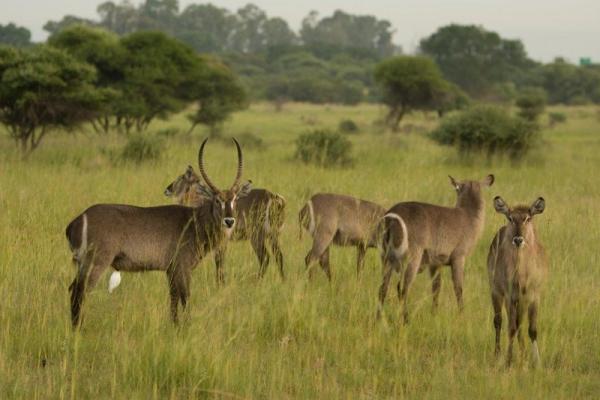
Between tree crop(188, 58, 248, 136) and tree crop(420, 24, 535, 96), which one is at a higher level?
tree crop(420, 24, 535, 96)

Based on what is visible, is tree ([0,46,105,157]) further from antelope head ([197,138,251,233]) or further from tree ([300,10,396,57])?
tree ([300,10,396,57])

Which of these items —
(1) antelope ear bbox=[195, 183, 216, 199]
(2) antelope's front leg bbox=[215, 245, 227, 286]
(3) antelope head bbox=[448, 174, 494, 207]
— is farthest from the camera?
(3) antelope head bbox=[448, 174, 494, 207]

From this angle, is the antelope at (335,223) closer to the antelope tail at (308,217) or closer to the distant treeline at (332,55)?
the antelope tail at (308,217)

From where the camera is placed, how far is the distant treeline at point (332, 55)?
5069cm

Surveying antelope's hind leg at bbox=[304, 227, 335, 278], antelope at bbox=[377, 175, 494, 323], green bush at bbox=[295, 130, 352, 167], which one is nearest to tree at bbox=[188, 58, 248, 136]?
green bush at bbox=[295, 130, 352, 167]

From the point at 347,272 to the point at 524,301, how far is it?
7.12ft

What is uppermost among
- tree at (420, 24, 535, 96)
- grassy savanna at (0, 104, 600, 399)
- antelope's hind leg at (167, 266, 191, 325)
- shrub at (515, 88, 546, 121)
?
tree at (420, 24, 535, 96)

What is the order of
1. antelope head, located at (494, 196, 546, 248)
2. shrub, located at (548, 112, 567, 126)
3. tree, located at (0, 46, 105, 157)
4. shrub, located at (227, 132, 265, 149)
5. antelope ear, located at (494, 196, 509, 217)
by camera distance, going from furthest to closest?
shrub, located at (548, 112, 567, 126) < shrub, located at (227, 132, 265, 149) < tree, located at (0, 46, 105, 157) < antelope ear, located at (494, 196, 509, 217) < antelope head, located at (494, 196, 546, 248)

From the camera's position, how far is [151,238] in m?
5.43

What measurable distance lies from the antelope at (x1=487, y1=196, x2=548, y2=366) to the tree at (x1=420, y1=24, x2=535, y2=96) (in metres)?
46.2

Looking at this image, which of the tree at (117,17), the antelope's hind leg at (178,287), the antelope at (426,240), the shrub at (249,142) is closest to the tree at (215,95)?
the shrub at (249,142)

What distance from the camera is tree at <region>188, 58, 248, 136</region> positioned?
2403 cm

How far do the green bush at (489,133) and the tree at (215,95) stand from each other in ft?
28.4

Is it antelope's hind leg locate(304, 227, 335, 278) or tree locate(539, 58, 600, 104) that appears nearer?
antelope's hind leg locate(304, 227, 335, 278)
